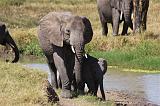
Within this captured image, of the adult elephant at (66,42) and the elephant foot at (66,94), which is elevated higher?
the adult elephant at (66,42)

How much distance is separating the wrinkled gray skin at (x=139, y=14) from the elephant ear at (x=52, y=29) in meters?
10.1

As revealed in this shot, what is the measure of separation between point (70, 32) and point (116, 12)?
1176cm

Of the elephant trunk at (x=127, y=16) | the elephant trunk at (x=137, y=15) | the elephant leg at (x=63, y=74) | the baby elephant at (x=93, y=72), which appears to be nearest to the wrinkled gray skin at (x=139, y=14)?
the elephant trunk at (x=137, y=15)

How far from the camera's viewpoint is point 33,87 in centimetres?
1241

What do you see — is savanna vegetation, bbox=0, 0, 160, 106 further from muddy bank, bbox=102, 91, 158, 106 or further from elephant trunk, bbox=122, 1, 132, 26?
muddy bank, bbox=102, 91, 158, 106

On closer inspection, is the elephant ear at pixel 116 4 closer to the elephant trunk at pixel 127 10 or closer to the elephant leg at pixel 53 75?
the elephant trunk at pixel 127 10

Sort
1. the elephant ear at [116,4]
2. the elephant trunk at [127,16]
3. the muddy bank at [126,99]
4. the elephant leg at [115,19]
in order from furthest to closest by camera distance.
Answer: the elephant leg at [115,19] < the elephant ear at [116,4] < the elephant trunk at [127,16] < the muddy bank at [126,99]

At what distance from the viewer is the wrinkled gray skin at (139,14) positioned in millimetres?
24453

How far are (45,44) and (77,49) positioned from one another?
4.66ft

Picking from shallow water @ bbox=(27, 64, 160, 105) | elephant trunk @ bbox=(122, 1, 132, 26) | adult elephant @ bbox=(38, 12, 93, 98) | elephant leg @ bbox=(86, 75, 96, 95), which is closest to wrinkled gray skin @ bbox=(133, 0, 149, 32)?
elephant trunk @ bbox=(122, 1, 132, 26)

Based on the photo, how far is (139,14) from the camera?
81.6ft

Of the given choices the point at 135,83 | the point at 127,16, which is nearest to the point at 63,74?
the point at 135,83

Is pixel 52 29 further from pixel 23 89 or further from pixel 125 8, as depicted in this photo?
pixel 125 8

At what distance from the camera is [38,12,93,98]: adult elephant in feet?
43.8
